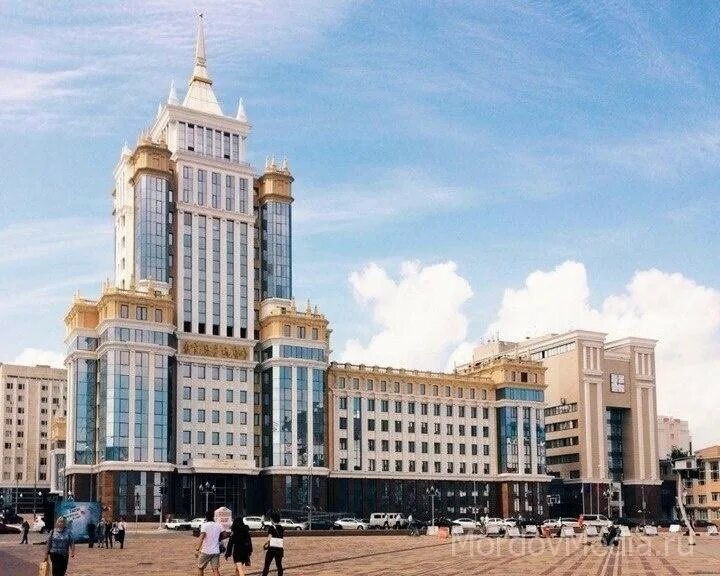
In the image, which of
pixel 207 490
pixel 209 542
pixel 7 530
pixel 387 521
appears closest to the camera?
pixel 209 542

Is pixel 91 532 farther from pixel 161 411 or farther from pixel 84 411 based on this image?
pixel 84 411

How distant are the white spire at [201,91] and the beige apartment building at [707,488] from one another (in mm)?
94540

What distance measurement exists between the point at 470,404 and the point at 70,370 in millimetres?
54546

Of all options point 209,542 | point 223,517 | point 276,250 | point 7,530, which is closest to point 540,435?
point 276,250

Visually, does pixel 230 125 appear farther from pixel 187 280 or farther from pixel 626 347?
pixel 626 347

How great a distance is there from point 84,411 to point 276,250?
106ft

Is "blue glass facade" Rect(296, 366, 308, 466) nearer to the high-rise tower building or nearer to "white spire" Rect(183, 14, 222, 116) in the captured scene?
the high-rise tower building

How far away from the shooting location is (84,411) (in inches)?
4692

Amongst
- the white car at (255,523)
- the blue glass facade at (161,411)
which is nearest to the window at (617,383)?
the blue glass facade at (161,411)

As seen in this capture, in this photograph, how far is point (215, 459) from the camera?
12250 centimetres

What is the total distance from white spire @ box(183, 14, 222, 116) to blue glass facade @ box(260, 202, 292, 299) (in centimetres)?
1449

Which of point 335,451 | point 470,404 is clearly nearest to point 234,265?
point 335,451

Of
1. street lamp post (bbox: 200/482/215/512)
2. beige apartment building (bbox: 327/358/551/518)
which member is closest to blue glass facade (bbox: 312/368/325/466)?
beige apartment building (bbox: 327/358/551/518)

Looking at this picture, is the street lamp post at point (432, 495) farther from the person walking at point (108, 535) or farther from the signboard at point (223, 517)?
the signboard at point (223, 517)
